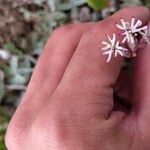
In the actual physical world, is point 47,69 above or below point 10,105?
above

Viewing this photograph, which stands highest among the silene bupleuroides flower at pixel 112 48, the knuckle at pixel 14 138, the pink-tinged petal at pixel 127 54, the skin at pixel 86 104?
the silene bupleuroides flower at pixel 112 48

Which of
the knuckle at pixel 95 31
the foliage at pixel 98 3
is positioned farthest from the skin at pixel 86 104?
the foliage at pixel 98 3

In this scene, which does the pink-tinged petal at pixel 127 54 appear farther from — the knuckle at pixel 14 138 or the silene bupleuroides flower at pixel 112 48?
the knuckle at pixel 14 138

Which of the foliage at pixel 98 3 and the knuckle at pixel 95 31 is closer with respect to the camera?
the knuckle at pixel 95 31

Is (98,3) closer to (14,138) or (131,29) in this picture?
(131,29)

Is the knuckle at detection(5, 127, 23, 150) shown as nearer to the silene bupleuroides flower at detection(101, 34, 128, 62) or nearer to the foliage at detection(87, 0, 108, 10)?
the silene bupleuroides flower at detection(101, 34, 128, 62)

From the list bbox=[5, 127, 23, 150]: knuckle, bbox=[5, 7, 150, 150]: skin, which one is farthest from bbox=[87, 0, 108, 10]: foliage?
bbox=[5, 127, 23, 150]: knuckle

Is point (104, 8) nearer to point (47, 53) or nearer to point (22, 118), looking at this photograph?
point (47, 53)

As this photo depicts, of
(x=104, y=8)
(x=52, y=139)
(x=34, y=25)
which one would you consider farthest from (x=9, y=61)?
(x=52, y=139)
